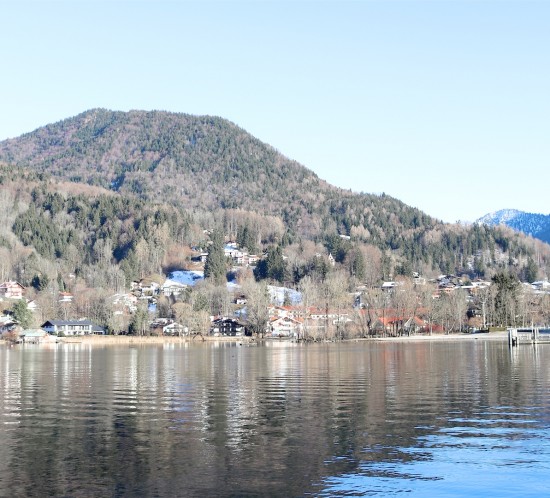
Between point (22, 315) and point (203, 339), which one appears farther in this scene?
A: point (203, 339)

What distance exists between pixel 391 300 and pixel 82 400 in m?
131

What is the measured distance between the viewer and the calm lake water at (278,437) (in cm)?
2325

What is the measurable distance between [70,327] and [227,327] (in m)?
34.4

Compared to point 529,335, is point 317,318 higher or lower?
higher

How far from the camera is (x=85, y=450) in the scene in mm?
28141

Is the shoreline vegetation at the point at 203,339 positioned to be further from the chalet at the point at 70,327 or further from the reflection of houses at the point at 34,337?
the chalet at the point at 70,327

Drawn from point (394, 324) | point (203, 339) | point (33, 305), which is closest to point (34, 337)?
point (203, 339)

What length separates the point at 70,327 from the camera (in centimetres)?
16825

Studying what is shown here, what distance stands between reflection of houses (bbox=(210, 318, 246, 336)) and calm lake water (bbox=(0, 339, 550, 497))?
123 m

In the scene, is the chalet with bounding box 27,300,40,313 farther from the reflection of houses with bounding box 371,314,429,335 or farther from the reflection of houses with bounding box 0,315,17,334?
the reflection of houses with bounding box 371,314,429,335

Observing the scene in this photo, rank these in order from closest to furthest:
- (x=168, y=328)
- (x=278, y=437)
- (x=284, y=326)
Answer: (x=278, y=437) → (x=168, y=328) → (x=284, y=326)

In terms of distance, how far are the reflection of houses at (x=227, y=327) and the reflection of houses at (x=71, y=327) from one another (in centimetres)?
2509

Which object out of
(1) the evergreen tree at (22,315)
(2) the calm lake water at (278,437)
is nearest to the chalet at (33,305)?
(1) the evergreen tree at (22,315)

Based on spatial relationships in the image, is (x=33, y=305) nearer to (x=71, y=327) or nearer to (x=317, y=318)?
(x=71, y=327)
